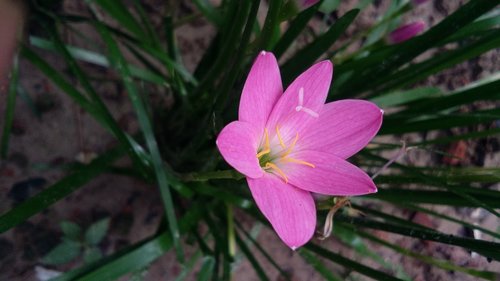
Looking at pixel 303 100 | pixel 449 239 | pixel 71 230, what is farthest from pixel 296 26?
pixel 71 230

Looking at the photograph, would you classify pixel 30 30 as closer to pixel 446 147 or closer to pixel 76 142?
pixel 76 142

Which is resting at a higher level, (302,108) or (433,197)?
(302,108)

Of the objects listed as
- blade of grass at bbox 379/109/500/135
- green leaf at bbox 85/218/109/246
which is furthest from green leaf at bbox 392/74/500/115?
green leaf at bbox 85/218/109/246

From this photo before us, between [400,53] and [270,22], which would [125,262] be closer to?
[270,22]

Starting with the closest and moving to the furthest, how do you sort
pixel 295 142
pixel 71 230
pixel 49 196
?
pixel 295 142
pixel 49 196
pixel 71 230

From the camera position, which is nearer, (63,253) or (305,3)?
(305,3)

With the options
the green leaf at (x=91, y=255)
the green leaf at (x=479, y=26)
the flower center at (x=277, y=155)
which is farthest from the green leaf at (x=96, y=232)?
the green leaf at (x=479, y=26)

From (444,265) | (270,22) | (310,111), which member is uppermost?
(270,22)
